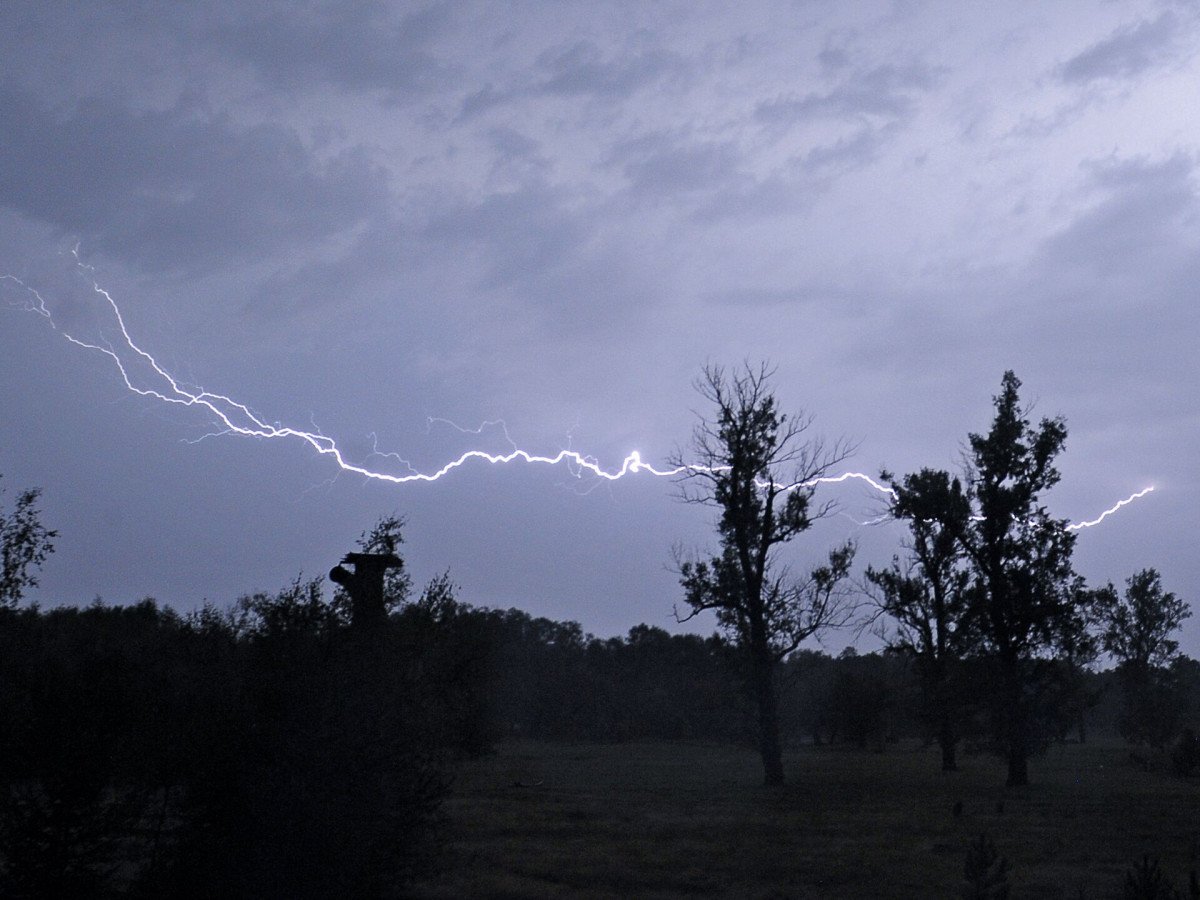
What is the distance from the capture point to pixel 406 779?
12.3 meters

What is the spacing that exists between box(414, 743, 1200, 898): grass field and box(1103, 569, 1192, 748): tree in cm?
1874

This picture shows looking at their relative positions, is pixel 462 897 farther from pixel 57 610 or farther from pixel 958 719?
pixel 57 610

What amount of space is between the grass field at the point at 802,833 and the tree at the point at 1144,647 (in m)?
18.7

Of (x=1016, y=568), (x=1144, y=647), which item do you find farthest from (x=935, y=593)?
(x=1144, y=647)

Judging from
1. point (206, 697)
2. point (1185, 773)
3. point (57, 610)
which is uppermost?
point (57, 610)

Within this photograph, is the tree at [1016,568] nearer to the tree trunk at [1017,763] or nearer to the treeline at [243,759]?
the tree trunk at [1017,763]

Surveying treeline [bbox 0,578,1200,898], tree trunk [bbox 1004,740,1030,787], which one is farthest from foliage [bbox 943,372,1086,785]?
treeline [bbox 0,578,1200,898]

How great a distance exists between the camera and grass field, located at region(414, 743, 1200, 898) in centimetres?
1455

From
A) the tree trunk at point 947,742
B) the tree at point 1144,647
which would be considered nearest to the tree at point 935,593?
the tree trunk at point 947,742

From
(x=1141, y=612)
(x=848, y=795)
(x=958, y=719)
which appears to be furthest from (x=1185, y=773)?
(x=1141, y=612)

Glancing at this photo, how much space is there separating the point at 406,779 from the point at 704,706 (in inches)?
3012

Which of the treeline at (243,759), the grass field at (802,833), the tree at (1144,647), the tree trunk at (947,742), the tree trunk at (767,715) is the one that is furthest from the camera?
the tree at (1144,647)

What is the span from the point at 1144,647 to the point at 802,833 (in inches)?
1885

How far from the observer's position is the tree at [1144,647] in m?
56.9
